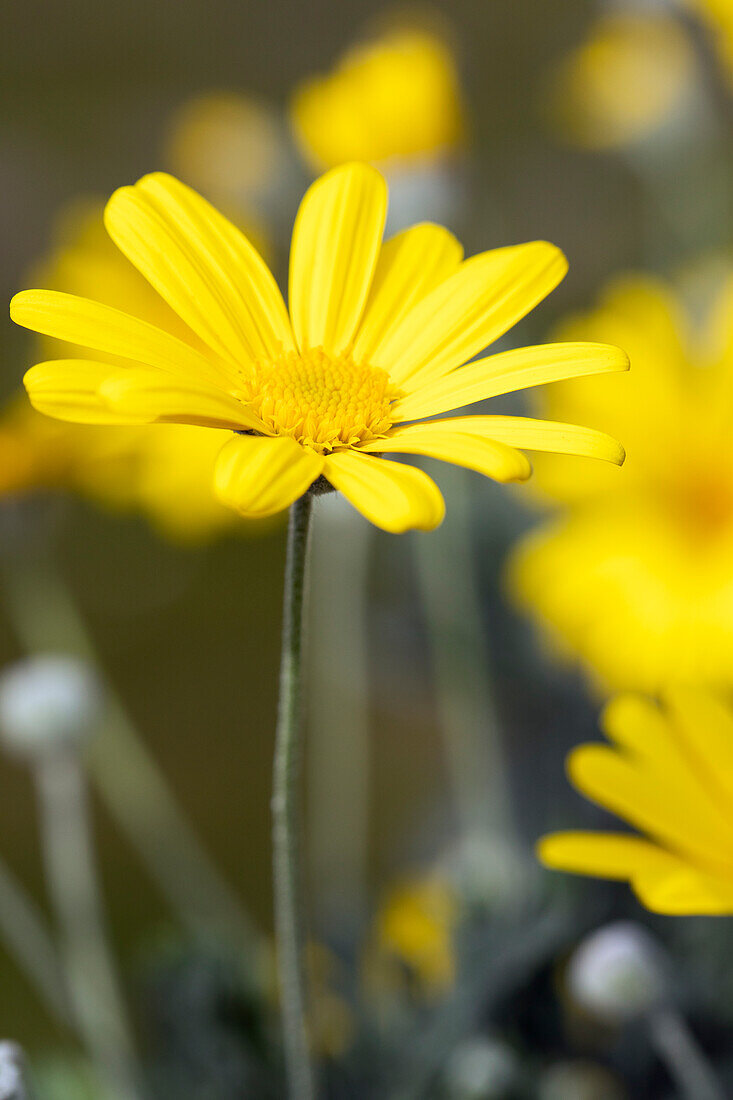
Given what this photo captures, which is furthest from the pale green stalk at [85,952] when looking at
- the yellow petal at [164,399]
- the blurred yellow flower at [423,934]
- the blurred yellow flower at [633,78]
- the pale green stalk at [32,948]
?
the blurred yellow flower at [633,78]

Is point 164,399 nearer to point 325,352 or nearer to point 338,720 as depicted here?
point 325,352

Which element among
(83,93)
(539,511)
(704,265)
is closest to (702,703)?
(539,511)

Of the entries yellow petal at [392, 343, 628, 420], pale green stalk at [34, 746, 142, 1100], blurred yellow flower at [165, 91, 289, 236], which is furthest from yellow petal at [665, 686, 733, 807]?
blurred yellow flower at [165, 91, 289, 236]

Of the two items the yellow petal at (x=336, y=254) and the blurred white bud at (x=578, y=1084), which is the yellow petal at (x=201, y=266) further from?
the blurred white bud at (x=578, y=1084)

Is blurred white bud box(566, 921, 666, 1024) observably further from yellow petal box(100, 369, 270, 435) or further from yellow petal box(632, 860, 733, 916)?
yellow petal box(100, 369, 270, 435)

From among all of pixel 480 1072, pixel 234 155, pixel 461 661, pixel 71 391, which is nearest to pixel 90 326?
pixel 71 391

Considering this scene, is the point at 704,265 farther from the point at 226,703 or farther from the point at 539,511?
the point at 226,703

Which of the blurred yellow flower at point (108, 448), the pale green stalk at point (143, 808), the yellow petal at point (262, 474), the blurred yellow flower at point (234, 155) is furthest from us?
the blurred yellow flower at point (234, 155)
